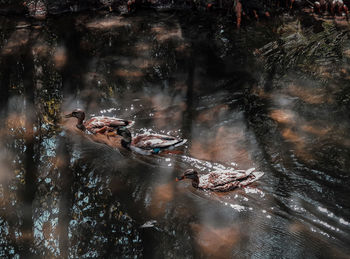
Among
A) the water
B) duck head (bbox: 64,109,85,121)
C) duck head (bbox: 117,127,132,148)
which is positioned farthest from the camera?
duck head (bbox: 64,109,85,121)

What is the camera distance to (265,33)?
10.3m

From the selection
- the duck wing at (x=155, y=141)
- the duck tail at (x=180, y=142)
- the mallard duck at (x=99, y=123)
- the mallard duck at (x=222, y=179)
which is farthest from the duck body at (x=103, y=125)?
the mallard duck at (x=222, y=179)

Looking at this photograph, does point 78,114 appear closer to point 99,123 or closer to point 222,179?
point 99,123

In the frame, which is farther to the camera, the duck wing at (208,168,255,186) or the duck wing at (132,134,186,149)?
the duck wing at (132,134,186,149)

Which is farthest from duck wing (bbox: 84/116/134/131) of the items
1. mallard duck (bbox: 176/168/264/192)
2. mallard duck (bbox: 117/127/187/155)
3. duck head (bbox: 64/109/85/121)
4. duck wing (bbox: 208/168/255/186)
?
duck wing (bbox: 208/168/255/186)

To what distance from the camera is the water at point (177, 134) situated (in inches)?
205

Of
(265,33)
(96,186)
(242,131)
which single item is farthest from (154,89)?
(265,33)

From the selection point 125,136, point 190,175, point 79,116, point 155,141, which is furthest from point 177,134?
point 79,116

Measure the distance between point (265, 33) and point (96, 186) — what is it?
6610 millimetres

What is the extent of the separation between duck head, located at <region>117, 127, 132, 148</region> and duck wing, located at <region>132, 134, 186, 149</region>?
119 millimetres

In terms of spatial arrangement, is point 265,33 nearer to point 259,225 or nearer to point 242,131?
point 242,131

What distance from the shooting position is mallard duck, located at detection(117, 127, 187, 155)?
6652 millimetres

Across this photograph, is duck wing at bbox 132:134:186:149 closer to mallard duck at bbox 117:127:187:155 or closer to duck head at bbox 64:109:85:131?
mallard duck at bbox 117:127:187:155

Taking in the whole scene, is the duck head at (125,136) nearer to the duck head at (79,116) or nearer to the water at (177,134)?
the water at (177,134)
